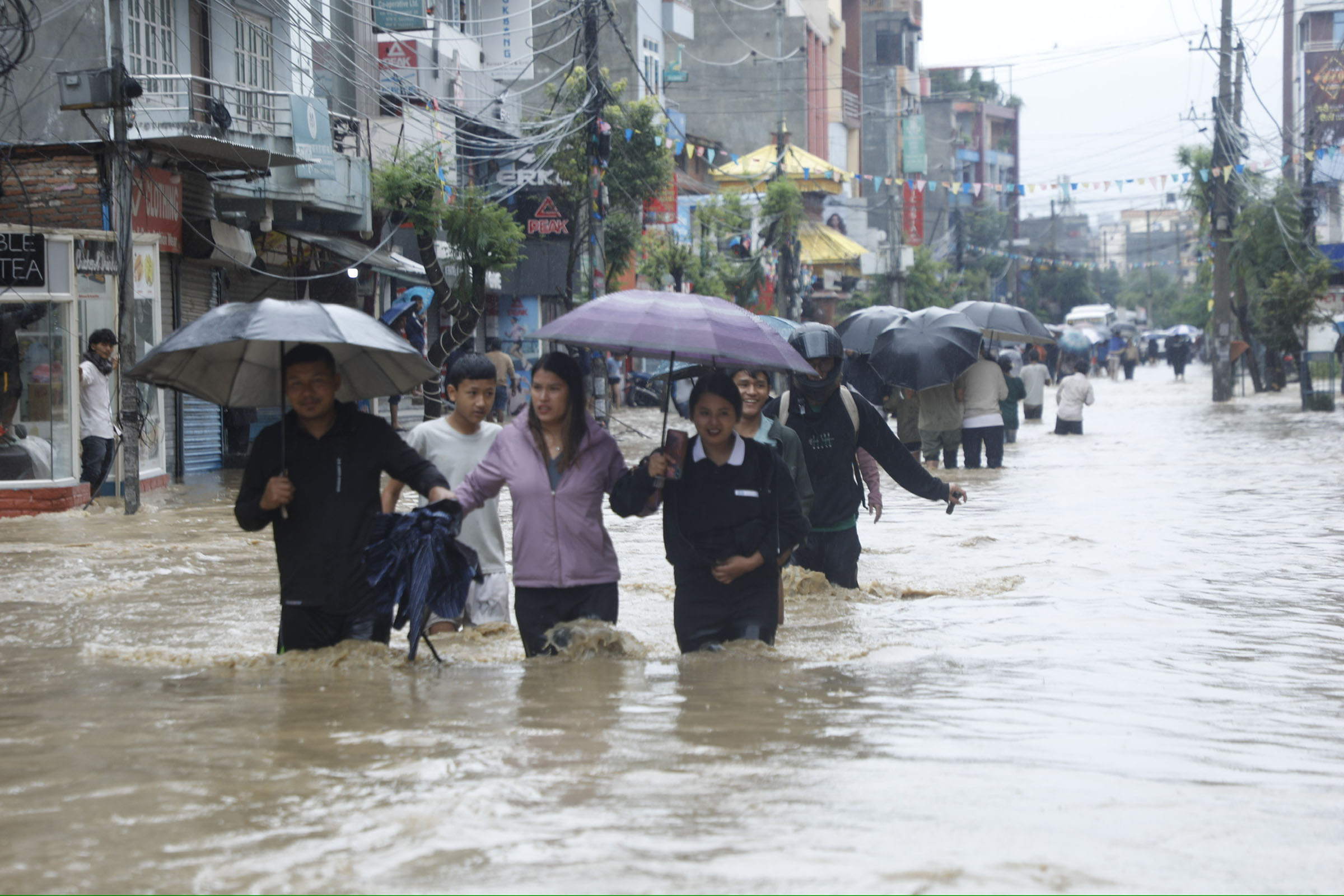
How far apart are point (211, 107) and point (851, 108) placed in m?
60.8

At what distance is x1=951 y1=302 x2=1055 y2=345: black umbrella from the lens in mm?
19406

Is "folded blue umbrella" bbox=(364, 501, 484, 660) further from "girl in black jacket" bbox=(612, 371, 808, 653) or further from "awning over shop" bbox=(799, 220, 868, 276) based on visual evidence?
"awning over shop" bbox=(799, 220, 868, 276)

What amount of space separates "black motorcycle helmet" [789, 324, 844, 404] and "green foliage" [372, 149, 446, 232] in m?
17.7

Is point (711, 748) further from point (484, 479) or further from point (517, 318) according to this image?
point (517, 318)

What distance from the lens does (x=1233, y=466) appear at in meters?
20.3

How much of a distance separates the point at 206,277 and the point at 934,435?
33.7ft

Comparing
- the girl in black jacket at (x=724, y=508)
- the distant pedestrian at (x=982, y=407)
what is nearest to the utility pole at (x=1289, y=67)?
the distant pedestrian at (x=982, y=407)

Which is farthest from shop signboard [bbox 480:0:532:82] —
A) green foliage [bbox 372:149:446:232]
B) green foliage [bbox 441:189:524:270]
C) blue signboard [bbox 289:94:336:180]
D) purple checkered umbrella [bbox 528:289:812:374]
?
purple checkered umbrella [bbox 528:289:812:374]

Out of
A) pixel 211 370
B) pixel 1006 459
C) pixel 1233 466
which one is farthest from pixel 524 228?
pixel 211 370

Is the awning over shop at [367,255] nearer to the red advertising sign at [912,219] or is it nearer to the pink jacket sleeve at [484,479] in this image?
the pink jacket sleeve at [484,479]

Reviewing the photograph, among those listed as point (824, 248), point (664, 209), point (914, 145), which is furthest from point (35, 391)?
point (914, 145)

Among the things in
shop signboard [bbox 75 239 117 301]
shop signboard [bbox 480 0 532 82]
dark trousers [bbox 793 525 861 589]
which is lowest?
dark trousers [bbox 793 525 861 589]

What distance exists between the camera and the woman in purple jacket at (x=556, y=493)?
5988 millimetres

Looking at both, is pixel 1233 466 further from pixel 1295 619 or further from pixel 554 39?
pixel 554 39
